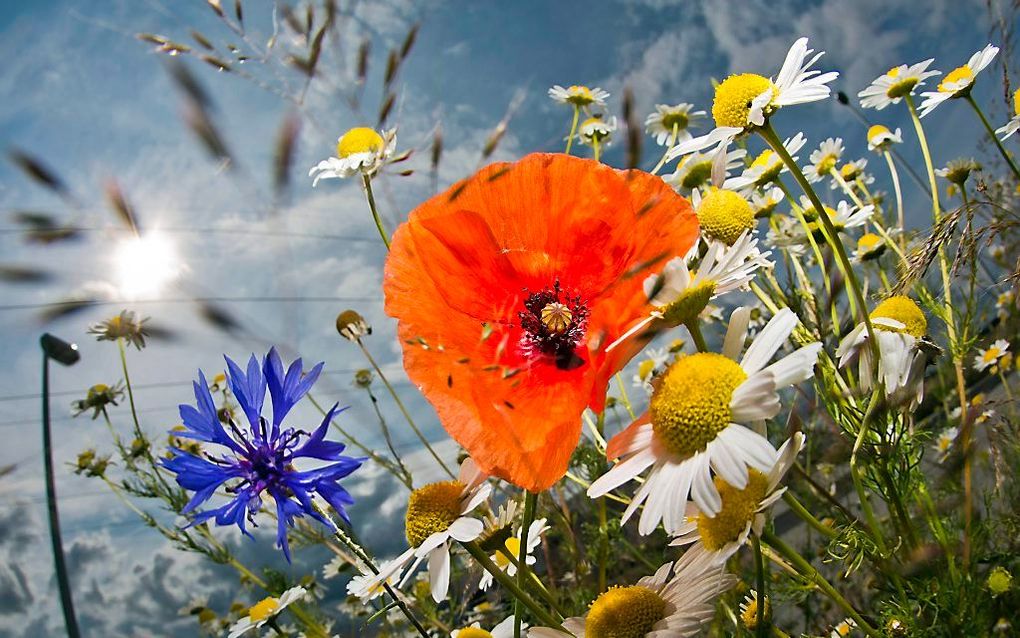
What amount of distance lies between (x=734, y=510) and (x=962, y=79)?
0.99 meters

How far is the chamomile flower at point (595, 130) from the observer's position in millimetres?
1347

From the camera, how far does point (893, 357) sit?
65cm

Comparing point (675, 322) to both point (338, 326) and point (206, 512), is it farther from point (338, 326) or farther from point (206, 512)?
point (338, 326)

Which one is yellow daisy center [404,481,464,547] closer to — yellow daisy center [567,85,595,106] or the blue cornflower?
the blue cornflower

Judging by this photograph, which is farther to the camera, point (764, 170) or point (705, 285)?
point (764, 170)

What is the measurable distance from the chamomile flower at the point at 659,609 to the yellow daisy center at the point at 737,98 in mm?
393

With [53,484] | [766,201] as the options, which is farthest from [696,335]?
[53,484]

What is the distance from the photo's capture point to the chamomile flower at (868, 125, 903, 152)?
148cm

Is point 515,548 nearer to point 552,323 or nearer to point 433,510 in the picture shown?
point 433,510

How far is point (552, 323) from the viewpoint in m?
0.52

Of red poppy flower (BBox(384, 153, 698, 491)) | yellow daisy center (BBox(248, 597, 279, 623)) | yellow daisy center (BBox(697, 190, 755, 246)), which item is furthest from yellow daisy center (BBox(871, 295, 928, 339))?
yellow daisy center (BBox(248, 597, 279, 623))

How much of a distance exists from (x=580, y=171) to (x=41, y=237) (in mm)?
553

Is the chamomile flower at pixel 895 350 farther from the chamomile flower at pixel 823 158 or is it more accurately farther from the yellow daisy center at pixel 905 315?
the chamomile flower at pixel 823 158

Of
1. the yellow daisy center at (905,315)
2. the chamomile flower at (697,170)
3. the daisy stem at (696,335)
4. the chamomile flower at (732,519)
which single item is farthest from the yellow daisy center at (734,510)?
the chamomile flower at (697,170)
